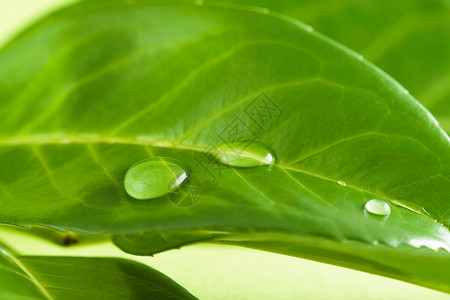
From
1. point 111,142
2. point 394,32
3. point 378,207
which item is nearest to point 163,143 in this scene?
point 111,142

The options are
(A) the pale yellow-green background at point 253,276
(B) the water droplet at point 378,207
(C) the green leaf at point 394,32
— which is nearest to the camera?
(B) the water droplet at point 378,207

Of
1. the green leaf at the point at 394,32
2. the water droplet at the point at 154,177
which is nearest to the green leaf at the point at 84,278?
the water droplet at the point at 154,177

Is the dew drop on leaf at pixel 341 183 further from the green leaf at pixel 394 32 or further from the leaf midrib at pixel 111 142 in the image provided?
the green leaf at pixel 394 32

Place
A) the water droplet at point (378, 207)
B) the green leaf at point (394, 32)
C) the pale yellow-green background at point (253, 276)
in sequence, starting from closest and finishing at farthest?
the water droplet at point (378, 207) < the pale yellow-green background at point (253, 276) < the green leaf at point (394, 32)

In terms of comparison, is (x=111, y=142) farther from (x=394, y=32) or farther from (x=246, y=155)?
(x=394, y=32)

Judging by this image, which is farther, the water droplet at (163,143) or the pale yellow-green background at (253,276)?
the pale yellow-green background at (253,276)

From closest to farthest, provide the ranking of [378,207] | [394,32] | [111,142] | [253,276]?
1. [378,207]
2. [111,142]
3. [253,276]
4. [394,32]

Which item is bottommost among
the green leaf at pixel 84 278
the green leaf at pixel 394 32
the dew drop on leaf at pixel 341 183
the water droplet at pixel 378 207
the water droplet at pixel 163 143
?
the green leaf at pixel 84 278
